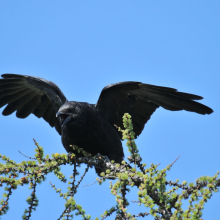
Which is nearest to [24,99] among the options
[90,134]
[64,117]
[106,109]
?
[64,117]

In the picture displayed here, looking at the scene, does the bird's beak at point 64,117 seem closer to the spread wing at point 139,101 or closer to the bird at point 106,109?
the bird at point 106,109

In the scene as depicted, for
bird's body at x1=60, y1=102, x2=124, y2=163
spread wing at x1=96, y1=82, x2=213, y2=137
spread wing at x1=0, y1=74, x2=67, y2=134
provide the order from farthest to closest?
spread wing at x1=0, y1=74, x2=67, y2=134 < spread wing at x1=96, y1=82, x2=213, y2=137 < bird's body at x1=60, y1=102, x2=124, y2=163

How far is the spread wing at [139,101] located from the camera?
6.03 meters

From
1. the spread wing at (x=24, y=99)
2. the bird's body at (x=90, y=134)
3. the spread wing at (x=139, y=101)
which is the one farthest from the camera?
the spread wing at (x=24, y=99)

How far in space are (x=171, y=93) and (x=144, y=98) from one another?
1.78 feet

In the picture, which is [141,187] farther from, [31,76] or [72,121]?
[31,76]

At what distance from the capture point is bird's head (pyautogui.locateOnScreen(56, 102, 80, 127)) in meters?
5.69

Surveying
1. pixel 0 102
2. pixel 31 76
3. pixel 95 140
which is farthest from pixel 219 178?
pixel 0 102

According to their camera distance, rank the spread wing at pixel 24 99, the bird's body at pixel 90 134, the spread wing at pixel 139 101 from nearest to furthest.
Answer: the bird's body at pixel 90 134, the spread wing at pixel 139 101, the spread wing at pixel 24 99

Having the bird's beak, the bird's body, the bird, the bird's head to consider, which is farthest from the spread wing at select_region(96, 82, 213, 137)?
the bird's beak

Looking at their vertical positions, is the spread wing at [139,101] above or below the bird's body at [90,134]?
above

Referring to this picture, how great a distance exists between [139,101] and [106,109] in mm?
682

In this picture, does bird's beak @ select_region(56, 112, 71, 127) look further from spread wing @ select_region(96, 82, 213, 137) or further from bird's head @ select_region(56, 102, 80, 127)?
spread wing @ select_region(96, 82, 213, 137)

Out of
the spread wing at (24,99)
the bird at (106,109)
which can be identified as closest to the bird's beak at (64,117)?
the bird at (106,109)
